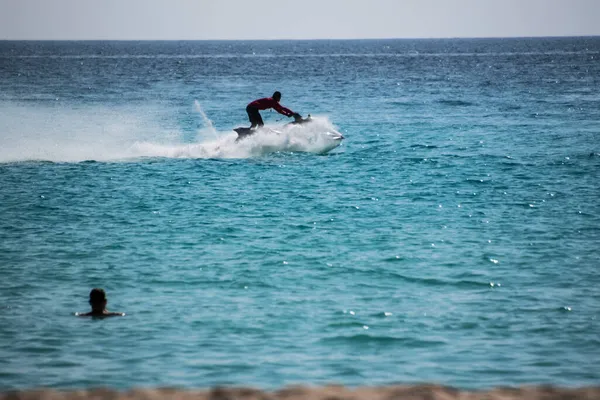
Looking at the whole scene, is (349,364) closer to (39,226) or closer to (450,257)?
(450,257)

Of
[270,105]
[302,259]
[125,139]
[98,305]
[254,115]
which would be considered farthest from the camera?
[125,139]

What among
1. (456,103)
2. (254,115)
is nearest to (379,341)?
(254,115)

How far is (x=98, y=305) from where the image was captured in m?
13.3

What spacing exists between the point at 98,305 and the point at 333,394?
6013 mm

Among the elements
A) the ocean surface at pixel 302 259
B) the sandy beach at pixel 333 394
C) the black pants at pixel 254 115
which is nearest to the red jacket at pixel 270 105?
the black pants at pixel 254 115

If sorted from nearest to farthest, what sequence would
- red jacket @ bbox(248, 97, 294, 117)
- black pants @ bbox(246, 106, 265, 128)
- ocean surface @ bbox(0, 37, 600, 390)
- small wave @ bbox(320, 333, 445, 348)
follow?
ocean surface @ bbox(0, 37, 600, 390) < small wave @ bbox(320, 333, 445, 348) < red jacket @ bbox(248, 97, 294, 117) < black pants @ bbox(246, 106, 265, 128)

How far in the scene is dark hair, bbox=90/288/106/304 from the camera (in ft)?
43.0

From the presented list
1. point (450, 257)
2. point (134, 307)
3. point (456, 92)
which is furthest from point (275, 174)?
point (456, 92)

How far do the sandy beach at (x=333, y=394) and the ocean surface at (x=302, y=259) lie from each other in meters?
1.82

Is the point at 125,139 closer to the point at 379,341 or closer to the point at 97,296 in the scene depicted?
the point at 97,296

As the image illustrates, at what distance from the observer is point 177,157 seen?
3309 cm

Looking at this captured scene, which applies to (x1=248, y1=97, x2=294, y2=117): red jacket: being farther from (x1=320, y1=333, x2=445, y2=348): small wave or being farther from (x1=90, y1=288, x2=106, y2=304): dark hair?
(x1=320, y1=333, x2=445, y2=348): small wave

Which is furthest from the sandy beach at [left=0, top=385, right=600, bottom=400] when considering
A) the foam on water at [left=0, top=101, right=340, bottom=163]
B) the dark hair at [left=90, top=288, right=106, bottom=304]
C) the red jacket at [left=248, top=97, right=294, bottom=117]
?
the foam on water at [left=0, top=101, right=340, bottom=163]

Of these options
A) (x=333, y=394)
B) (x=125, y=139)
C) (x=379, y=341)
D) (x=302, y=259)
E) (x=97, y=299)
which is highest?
(x=125, y=139)
